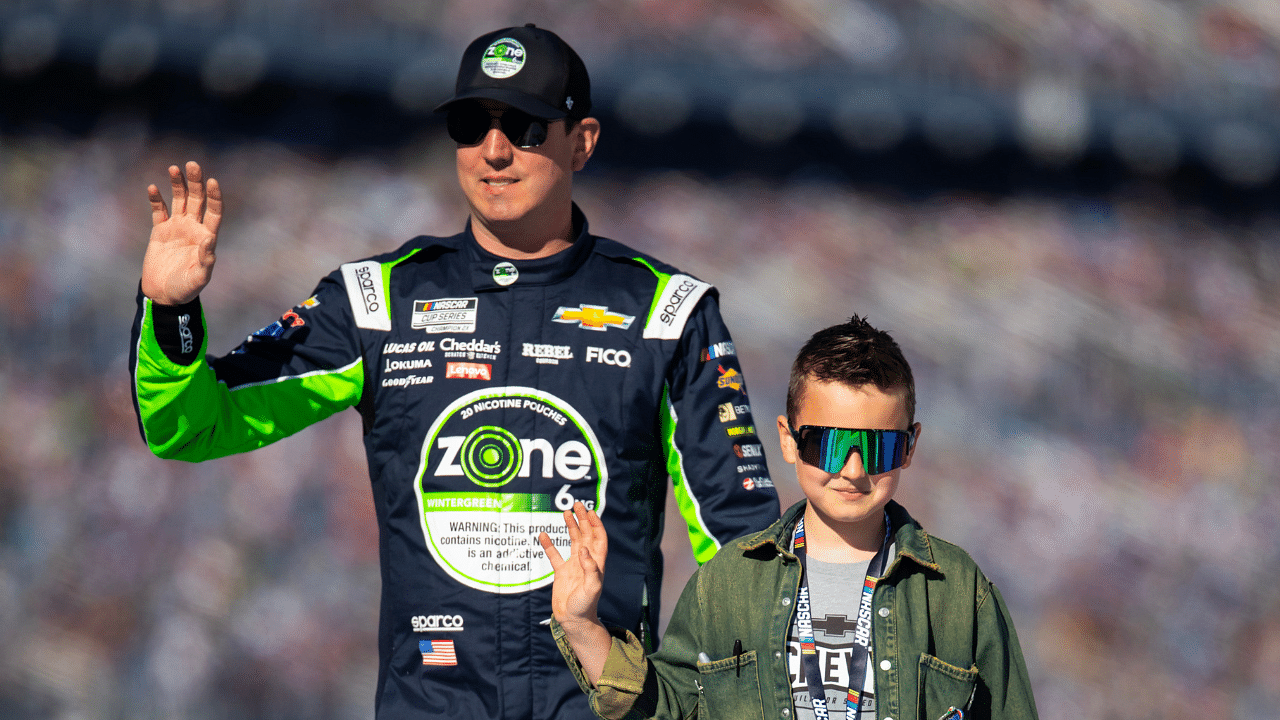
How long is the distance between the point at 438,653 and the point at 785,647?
0.79m

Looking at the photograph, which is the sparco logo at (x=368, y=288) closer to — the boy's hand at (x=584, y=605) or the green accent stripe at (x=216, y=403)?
the green accent stripe at (x=216, y=403)

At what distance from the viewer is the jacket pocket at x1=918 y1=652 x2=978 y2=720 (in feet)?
6.84

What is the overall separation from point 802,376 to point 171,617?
2.99m

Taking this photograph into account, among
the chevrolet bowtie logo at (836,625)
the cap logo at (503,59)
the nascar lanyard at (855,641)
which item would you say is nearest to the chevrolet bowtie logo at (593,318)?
the cap logo at (503,59)

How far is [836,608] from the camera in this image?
216 centimetres

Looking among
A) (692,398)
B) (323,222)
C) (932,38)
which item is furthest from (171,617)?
(932,38)

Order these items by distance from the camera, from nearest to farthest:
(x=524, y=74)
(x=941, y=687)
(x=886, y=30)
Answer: (x=941, y=687) < (x=524, y=74) < (x=886, y=30)

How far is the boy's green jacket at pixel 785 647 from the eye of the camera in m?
2.10

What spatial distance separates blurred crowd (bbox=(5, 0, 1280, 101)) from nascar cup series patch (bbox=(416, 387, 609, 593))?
1993 millimetres

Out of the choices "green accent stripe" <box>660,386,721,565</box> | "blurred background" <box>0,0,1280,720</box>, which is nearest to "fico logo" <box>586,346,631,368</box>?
"green accent stripe" <box>660,386,721,565</box>

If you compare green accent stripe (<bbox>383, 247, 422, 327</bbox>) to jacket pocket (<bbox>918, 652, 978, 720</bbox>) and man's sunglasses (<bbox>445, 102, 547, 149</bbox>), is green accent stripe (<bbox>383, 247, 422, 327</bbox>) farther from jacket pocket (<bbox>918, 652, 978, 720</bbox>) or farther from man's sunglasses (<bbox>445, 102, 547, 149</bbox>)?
jacket pocket (<bbox>918, 652, 978, 720</bbox>)

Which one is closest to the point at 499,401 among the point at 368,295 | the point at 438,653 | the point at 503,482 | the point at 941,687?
the point at 503,482

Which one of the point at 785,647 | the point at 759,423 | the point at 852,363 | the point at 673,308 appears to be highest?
the point at 673,308

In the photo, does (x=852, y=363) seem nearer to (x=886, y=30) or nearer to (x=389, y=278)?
(x=389, y=278)
